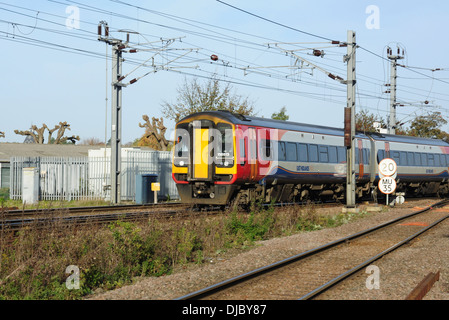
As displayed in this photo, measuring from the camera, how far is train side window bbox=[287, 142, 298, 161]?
68.7 feet

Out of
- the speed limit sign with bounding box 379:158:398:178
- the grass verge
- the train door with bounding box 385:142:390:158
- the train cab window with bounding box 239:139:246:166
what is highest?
the train door with bounding box 385:142:390:158

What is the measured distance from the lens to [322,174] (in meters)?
23.3

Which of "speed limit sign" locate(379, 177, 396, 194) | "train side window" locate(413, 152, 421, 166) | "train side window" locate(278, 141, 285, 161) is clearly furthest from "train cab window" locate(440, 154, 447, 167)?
"train side window" locate(278, 141, 285, 161)

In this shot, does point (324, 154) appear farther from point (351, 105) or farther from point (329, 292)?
point (329, 292)

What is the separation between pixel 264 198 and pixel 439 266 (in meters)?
10.1

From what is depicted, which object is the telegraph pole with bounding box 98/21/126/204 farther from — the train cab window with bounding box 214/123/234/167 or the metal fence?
the train cab window with bounding box 214/123/234/167

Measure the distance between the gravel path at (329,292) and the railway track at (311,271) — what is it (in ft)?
1.02

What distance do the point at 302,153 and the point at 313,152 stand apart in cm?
99

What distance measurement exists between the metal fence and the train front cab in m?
8.39

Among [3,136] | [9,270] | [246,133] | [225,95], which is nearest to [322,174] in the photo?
[246,133]

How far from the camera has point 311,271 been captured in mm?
9836

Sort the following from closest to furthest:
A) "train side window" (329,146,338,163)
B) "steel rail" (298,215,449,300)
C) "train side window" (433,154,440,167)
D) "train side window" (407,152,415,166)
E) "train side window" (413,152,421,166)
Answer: "steel rail" (298,215,449,300), "train side window" (329,146,338,163), "train side window" (407,152,415,166), "train side window" (413,152,421,166), "train side window" (433,154,440,167)

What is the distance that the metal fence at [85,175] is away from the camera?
92.2ft

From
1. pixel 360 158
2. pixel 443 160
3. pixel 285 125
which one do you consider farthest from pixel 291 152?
pixel 443 160
